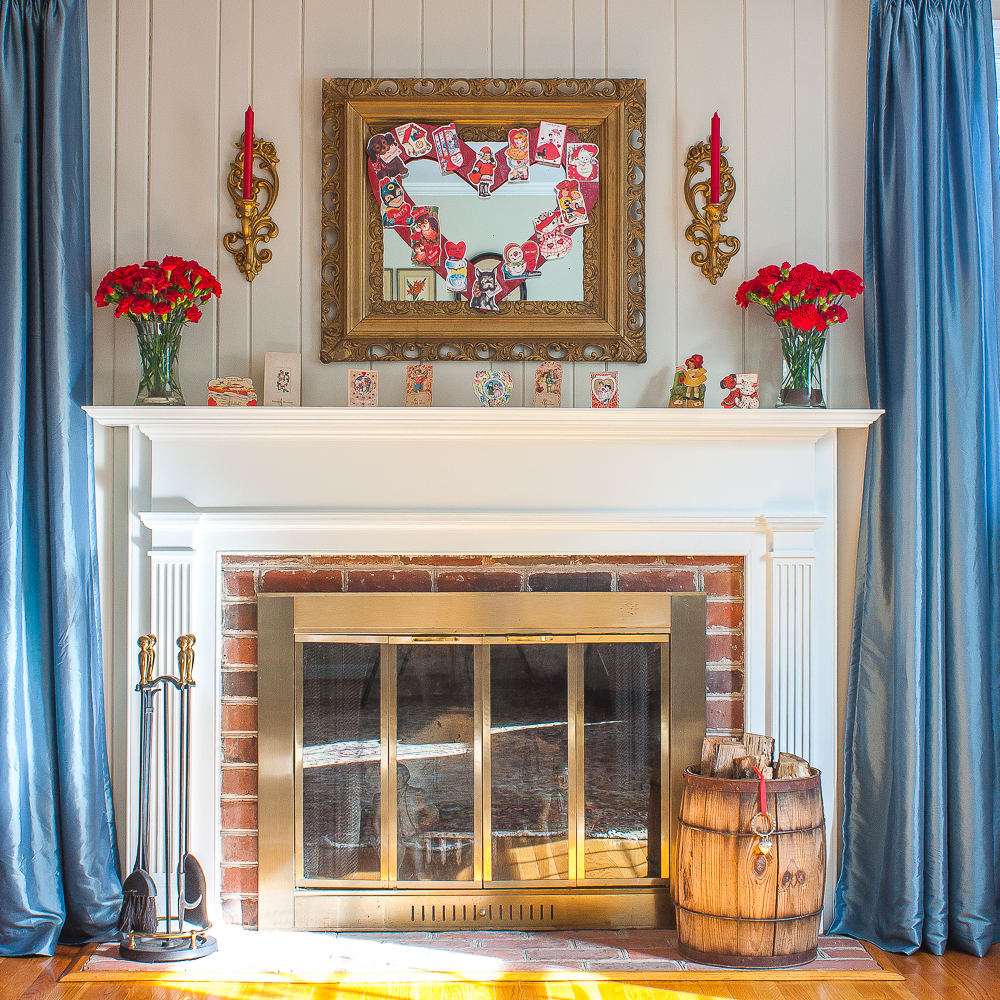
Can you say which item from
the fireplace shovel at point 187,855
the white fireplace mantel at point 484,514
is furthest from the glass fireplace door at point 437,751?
the fireplace shovel at point 187,855

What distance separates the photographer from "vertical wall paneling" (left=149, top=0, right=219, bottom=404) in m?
2.13

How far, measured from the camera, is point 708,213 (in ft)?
6.94

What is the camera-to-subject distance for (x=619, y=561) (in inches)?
82.6

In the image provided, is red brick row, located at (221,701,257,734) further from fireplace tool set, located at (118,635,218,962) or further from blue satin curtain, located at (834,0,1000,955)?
blue satin curtain, located at (834,0,1000,955)

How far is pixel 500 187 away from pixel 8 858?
1965 mm

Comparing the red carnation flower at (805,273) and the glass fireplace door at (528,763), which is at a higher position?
the red carnation flower at (805,273)

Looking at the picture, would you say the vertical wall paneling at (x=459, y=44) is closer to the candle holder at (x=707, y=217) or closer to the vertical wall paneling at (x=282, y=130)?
the vertical wall paneling at (x=282, y=130)

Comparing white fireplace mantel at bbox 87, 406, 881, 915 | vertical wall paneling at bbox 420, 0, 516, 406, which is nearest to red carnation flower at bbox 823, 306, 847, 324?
white fireplace mantel at bbox 87, 406, 881, 915

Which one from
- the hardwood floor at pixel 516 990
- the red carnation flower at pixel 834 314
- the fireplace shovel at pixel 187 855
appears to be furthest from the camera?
the red carnation flower at pixel 834 314

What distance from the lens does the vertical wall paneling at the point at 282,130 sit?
213 cm

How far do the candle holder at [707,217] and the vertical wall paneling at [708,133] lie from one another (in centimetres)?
2

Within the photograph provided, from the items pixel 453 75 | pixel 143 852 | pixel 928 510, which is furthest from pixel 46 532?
pixel 928 510

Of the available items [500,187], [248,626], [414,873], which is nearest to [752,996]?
[414,873]

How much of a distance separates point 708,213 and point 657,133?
0.82 feet
